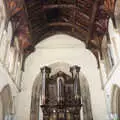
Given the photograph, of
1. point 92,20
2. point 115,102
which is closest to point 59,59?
point 92,20

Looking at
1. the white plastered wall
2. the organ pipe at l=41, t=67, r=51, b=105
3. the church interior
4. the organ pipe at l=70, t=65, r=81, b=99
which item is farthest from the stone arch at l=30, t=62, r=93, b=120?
the organ pipe at l=41, t=67, r=51, b=105

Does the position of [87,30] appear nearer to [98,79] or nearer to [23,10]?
[98,79]

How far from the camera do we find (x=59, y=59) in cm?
1299

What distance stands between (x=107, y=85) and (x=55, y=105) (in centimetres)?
357

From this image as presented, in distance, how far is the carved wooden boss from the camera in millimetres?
9156

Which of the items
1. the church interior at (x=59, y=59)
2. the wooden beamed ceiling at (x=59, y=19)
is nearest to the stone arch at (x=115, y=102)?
the church interior at (x=59, y=59)

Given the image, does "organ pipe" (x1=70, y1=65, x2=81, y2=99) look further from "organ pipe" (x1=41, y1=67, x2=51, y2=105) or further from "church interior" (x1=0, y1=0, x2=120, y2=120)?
"organ pipe" (x1=41, y1=67, x2=51, y2=105)

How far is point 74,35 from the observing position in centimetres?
1378

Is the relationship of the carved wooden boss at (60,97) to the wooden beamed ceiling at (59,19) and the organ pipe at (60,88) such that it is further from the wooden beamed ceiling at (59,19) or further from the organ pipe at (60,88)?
the wooden beamed ceiling at (59,19)

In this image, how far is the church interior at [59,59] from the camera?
30.3ft

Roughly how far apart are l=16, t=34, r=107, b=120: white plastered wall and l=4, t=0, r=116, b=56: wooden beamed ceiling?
579 mm

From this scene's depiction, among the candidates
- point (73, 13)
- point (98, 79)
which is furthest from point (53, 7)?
point (98, 79)

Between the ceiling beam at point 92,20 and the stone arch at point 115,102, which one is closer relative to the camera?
the ceiling beam at point 92,20

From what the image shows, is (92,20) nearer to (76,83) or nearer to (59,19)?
(59,19)
